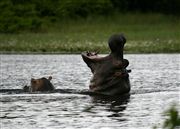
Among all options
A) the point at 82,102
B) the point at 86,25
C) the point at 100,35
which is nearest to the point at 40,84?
the point at 82,102

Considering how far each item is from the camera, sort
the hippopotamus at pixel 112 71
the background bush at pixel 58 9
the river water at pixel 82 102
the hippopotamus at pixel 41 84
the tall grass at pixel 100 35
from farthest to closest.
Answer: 1. the background bush at pixel 58 9
2. the tall grass at pixel 100 35
3. the hippopotamus at pixel 41 84
4. the hippopotamus at pixel 112 71
5. the river water at pixel 82 102

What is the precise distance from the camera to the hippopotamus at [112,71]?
79.4ft

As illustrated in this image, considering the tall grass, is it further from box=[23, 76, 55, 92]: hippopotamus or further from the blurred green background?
box=[23, 76, 55, 92]: hippopotamus

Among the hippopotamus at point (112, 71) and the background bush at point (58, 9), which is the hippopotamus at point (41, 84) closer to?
the hippopotamus at point (112, 71)

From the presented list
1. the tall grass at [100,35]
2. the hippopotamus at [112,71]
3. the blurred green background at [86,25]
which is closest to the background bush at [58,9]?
the blurred green background at [86,25]

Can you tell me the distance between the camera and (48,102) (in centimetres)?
2306

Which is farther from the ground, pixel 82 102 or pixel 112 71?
pixel 112 71

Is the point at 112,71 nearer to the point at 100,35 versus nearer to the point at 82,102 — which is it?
the point at 82,102

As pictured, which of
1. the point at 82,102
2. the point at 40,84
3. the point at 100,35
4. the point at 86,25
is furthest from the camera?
the point at 86,25

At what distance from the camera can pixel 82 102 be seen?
23.0m

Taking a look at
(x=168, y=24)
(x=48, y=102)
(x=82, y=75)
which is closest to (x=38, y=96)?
(x=48, y=102)

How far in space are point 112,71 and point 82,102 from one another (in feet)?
6.13

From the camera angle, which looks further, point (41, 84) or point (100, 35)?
point (100, 35)

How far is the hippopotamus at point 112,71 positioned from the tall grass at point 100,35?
27991 mm
